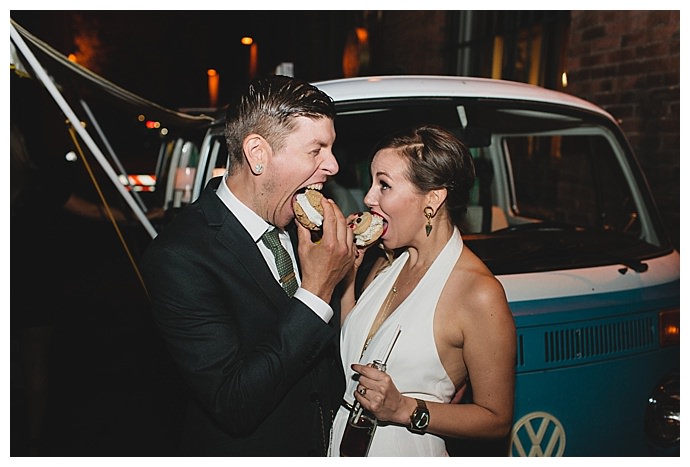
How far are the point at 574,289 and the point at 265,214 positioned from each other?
1434 mm

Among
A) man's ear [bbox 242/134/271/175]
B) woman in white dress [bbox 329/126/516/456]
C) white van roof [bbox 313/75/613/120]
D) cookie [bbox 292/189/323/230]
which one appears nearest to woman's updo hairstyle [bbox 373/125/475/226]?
woman in white dress [bbox 329/126/516/456]

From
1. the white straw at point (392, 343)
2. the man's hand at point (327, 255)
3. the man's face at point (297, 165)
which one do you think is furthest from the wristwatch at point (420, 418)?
the man's face at point (297, 165)

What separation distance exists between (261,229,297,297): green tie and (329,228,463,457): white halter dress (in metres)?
0.34

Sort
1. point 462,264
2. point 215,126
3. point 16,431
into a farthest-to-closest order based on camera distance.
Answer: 1. point 16,431
2. point 215,126
3. point 462,264

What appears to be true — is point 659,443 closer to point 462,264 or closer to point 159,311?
point 462,264

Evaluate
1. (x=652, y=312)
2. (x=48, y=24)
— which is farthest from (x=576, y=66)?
(x=48, y=24)

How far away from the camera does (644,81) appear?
217 inches

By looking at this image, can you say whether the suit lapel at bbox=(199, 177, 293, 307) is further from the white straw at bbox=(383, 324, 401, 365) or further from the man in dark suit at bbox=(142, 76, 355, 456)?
the white straw at bbox=(383, 324, 401, 365)

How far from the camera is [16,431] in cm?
461

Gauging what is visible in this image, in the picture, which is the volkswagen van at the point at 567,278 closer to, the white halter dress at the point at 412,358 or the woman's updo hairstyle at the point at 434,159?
the white halter dress at the point at 412,358

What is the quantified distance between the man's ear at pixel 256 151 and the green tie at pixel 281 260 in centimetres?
25

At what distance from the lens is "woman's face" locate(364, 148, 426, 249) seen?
2.31m

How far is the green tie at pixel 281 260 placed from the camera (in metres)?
2.27

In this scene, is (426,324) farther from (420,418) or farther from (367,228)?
(367,228)
